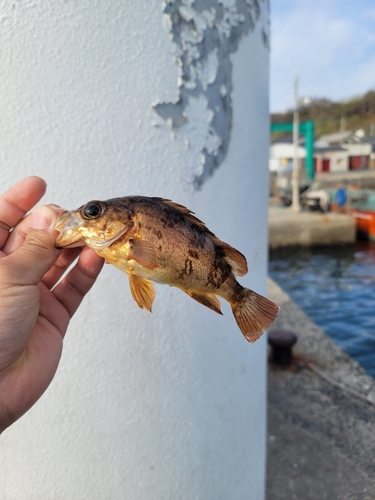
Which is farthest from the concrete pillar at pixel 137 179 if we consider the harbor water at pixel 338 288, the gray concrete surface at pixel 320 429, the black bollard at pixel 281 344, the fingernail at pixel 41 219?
the harbor water at pixel 338 288

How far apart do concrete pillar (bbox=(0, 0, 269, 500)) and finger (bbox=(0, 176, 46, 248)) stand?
0.24m

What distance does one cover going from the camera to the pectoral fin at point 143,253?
1.36m

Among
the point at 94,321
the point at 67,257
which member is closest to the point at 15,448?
the point at 94,321

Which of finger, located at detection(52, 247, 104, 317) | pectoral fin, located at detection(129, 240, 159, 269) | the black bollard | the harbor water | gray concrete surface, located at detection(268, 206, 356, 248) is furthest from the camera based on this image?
gray concrete surface, located at detection(268, 206, 356, 248)

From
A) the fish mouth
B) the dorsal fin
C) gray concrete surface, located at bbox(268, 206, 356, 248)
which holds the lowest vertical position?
gray concrete surface, located at bbox(268, 206, 356, 248)

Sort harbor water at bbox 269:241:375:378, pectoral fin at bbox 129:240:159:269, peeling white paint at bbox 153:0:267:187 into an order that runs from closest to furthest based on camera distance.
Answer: pectoral fin at bbox 129:240:159:269 → peeling white paint at bbox 153:0:267:187 → harbor water at bbox 269:241:375:378

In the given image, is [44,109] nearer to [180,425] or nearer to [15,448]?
[15,448]

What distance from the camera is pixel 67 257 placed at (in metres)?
1.95

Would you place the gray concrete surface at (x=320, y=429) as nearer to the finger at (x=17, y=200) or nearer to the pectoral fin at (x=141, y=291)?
the pectoral fin at (x=141, y=291)

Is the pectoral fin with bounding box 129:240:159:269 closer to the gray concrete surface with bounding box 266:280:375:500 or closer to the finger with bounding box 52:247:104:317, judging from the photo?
the finger with bounding box 52:247:104:317

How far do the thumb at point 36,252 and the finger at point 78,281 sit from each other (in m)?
0.25

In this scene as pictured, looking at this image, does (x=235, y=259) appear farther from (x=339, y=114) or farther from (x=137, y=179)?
(x=339, y=114)

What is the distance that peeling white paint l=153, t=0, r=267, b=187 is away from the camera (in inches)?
88.9

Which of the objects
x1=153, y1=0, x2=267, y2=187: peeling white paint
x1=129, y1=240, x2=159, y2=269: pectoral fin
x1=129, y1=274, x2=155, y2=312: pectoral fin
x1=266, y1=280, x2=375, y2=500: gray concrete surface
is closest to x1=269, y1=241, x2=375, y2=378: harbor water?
x1=266, y1=280, x2=375, y2=500: gray concrete surface
